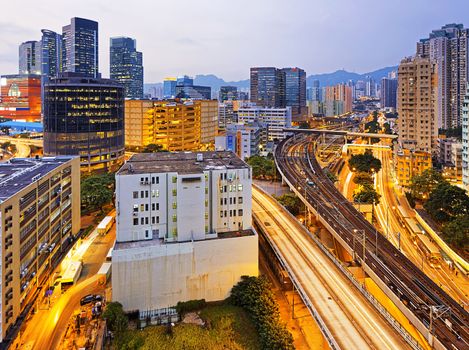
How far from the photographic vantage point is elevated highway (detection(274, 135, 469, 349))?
29188 millimetres

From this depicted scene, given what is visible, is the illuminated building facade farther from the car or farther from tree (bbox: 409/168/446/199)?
tree (bbox: 409/168/446/199)

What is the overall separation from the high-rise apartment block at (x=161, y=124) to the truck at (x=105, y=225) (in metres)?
62.2

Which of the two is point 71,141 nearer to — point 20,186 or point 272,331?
point 20,186

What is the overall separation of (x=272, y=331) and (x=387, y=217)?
135ft

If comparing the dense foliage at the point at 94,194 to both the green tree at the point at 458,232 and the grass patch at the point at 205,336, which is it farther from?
the green tree at the point at 458,232

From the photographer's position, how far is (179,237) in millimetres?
38375

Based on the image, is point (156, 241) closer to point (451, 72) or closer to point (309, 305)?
point (309, 305)

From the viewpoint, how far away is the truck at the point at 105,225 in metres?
53.0

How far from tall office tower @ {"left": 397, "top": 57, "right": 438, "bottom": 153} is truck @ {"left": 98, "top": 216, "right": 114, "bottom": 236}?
231ft

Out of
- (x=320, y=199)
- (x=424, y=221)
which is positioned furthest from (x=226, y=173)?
(x=424, y=221)

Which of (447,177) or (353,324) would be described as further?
(447,177)

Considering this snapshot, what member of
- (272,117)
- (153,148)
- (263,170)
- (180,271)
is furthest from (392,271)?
(272,117)

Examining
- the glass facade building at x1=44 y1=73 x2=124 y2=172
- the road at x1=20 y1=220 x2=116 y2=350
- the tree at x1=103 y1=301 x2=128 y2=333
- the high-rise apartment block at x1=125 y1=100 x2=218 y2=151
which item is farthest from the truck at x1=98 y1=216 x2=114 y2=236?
the high-rise apartment block at x1=125 y1=100 x2=218 y2=151

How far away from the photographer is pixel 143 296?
36.0 meters
